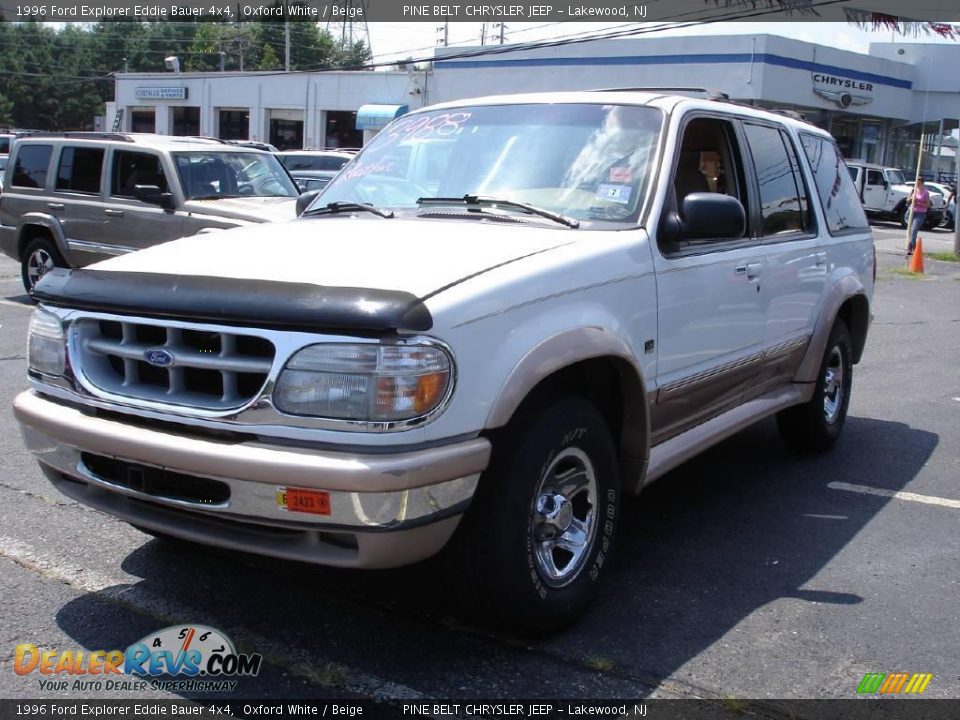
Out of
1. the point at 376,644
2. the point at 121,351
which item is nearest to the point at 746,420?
the point at 376,644

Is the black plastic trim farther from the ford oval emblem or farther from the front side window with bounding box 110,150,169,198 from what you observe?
the front side window with bounding box 110,150,169,198

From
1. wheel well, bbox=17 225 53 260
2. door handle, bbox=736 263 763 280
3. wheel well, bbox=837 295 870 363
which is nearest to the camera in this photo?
door handle, bbox=736 263 763 280

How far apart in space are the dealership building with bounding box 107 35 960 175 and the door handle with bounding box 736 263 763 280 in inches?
1040

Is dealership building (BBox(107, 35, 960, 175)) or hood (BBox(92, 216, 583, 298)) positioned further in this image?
dealership building (BBox(107, 35, 960, 175))

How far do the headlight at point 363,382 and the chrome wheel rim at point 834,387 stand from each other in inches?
155

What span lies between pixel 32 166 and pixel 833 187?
932 centimetres

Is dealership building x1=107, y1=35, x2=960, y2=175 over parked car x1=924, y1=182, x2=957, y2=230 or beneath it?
over

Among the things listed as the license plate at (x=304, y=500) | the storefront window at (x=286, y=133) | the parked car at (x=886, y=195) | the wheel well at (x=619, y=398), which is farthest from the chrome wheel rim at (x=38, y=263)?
the storefront window at (x=286, y=133)

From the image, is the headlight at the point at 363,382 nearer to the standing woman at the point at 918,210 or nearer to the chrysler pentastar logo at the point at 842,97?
the standing woman at the point at 918,210

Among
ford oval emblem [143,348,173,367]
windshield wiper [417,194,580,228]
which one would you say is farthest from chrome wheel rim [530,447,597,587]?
ford oval emblem [143,348,173,367]

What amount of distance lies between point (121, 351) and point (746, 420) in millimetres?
3088

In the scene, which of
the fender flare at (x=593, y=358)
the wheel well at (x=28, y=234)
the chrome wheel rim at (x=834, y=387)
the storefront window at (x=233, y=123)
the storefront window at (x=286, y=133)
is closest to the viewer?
the fender flare at (x=593, y=358)

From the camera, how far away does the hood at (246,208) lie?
10070 millimetres

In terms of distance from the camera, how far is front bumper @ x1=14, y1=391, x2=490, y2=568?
3.00 metres
